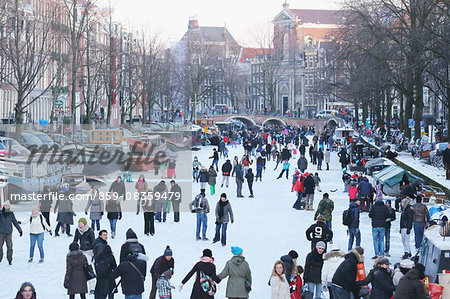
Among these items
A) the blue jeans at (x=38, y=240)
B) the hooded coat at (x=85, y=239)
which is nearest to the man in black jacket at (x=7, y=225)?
the blue jeans at (x=38, y=240)

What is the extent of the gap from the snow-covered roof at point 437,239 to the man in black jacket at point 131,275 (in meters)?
4.52

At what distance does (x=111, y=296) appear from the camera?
12.1 m

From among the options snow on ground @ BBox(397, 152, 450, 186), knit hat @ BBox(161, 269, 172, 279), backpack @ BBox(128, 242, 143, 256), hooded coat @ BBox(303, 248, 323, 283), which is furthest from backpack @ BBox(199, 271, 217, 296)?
snow on ground @ BBox(397, 152, 450, 186)

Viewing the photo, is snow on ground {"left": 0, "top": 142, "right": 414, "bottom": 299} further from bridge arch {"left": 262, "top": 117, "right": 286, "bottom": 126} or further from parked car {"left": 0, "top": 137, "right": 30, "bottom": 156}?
bridge arch {"left": 262, "top": 117, "right": 286, "bottom": 126}

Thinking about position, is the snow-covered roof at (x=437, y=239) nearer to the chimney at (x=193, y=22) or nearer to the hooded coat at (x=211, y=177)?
the hooded coat at (x=211, y=177)

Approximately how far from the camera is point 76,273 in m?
12.2

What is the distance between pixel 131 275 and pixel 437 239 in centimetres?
492

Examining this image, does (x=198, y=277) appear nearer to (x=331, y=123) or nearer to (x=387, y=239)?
(x=387, y=239)

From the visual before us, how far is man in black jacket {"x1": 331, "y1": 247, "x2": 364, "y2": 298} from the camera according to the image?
11.5 meters

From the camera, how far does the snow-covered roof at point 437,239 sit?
12.1 m

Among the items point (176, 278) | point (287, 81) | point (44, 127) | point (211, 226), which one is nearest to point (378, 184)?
point (211, 226)

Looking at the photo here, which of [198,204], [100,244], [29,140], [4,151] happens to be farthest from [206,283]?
[29,140]

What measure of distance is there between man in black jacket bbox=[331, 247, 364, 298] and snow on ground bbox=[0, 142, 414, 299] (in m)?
2.17

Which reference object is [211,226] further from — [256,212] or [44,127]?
[44,127]
